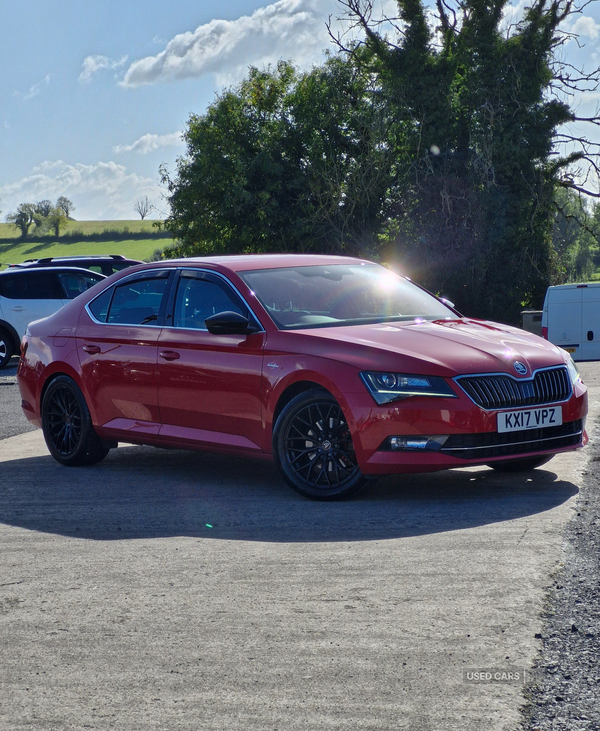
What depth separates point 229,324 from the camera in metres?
6.93

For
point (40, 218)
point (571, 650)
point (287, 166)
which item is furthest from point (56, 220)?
point (571, 650)

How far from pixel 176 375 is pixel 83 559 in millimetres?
2356

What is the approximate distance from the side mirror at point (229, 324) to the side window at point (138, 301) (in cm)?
90

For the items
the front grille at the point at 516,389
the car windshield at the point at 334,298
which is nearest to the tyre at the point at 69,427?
the car windshield at the point at 334,298

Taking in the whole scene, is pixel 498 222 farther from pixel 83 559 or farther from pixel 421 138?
pixel 83 559

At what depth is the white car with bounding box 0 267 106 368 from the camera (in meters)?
20.6

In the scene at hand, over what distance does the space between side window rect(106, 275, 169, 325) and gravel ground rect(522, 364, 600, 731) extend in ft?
12.2

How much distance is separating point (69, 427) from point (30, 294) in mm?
12981

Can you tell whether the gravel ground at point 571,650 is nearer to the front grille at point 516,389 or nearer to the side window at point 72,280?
the front grille at point 516,389

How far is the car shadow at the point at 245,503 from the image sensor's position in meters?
5.80

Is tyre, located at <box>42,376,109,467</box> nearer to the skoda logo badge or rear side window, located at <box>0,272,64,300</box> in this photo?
the skoda logo badge

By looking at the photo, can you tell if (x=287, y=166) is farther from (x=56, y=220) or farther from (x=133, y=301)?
(x=56, y=220)

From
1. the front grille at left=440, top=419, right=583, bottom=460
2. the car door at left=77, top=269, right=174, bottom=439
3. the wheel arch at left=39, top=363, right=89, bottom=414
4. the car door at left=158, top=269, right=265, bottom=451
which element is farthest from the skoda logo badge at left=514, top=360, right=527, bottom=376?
the wheel arch at left=39, top=363, right=89, bottom=414

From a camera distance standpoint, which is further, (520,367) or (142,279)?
(142,279)
